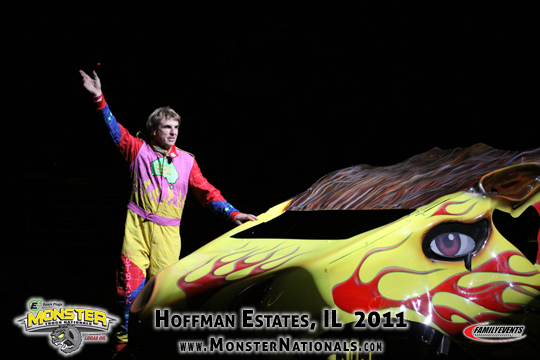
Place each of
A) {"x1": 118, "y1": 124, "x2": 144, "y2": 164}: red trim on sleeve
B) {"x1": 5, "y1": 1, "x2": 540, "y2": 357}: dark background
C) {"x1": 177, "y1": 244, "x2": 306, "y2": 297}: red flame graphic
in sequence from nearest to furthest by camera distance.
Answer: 1. {"x1": 177, "y1": 244, "x2": 306, "y2": 297}: red flame graphic
2. {"x1": 118, "y1": 124, "x2": 144, "y2": 164}: red trim on sleeve
3. {"x1": 5, "y1": 1, "x2": 540, "y2": 357}: dark background

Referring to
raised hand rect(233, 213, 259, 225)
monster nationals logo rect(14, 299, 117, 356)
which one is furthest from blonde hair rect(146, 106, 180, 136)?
monster nationals logo rect(14, 299, 117, 356)

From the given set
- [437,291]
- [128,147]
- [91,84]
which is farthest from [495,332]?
[91,84]

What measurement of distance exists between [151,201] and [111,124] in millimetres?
440

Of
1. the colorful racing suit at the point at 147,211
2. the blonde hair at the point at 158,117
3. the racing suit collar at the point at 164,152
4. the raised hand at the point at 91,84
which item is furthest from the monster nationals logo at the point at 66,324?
the raised hand at the point at 91,84

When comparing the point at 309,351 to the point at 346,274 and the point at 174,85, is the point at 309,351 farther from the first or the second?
the point at 174,85

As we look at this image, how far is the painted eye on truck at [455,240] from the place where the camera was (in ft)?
4.95

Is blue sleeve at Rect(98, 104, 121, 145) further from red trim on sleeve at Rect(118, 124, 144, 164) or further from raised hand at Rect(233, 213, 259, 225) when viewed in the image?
raised hand at Rect(233, 213, 259, 225)

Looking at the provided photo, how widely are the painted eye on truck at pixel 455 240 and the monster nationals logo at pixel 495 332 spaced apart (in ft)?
0.74

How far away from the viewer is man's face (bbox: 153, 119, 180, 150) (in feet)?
7.65

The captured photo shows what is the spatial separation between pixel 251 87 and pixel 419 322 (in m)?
2.42

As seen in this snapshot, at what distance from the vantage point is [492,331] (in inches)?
57.1

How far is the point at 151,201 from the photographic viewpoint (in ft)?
7.37

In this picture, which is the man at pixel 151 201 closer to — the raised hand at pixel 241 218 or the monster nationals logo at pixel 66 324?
the raised hand at pixel 241 218

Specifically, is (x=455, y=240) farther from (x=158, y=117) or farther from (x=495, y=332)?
(x=158, y=117)
